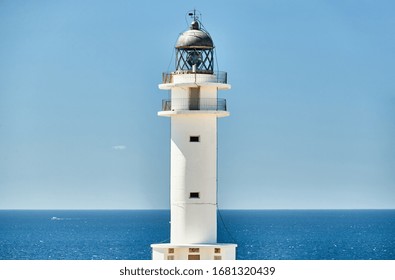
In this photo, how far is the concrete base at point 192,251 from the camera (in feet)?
120

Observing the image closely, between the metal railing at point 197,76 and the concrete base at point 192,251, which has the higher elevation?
the metal railing at point 197,76

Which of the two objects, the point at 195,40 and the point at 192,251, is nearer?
the point at 192,251

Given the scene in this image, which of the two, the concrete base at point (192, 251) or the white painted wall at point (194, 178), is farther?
the white painted wall at point (194, 178)

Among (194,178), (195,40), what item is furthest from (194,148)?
(195,40)

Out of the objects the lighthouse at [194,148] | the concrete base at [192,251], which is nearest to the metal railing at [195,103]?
the lighthouse at [194,148]

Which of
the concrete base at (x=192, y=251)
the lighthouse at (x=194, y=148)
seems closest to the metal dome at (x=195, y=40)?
the lighthouse at (x=194, y=148)

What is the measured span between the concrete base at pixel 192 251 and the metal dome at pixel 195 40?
20.0 ft

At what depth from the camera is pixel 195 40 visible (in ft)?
123

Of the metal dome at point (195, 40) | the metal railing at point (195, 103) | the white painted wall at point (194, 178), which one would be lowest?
the white painted wall at point (194, 178)

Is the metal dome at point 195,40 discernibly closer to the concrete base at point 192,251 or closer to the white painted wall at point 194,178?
the white painted wall at point 194,178

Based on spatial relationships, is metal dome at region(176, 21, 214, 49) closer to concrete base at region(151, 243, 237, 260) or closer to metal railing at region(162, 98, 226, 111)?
metal railing at region(162, 98, 226, 111)

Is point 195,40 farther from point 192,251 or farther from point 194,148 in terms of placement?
point 192,251

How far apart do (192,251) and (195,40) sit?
6452mm
